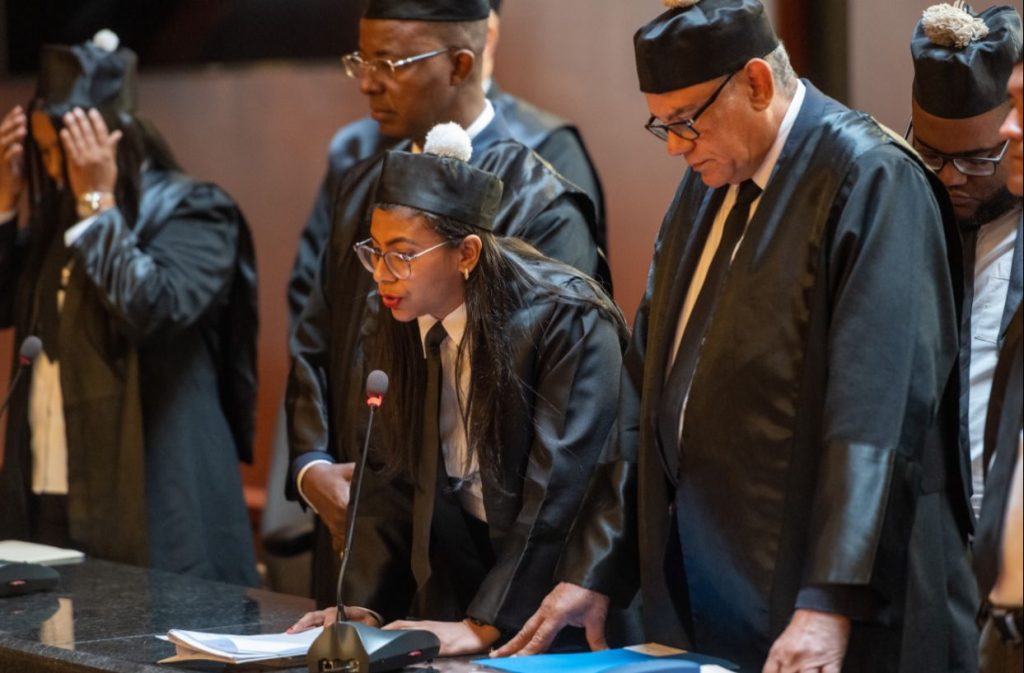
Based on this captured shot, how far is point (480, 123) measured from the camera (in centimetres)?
385

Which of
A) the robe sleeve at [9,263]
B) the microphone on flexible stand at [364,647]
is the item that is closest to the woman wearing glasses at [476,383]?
the microphone on flexible stand at [364,647]

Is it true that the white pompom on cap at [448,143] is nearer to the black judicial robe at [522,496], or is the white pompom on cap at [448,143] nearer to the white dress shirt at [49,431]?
the black judicial robe at [522,496]

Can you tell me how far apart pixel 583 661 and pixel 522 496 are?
0.50 m

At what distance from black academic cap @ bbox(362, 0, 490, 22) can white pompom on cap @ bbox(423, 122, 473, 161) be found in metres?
0.63

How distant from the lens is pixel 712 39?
8.93ft

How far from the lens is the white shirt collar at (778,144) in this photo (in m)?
2.74

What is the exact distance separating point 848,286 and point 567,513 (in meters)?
0.74

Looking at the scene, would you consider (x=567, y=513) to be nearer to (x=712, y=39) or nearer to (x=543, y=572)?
(x=543, y=572)

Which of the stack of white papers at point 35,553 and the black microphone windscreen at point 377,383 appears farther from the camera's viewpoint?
the stack of white papers at point 35,553

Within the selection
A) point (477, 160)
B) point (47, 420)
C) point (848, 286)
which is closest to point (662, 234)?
point (848, 286)

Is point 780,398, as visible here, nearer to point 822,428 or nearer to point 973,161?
point 822,428

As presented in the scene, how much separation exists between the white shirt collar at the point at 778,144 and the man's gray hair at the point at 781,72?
0.07 ft

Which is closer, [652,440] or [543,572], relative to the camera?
[652,440]

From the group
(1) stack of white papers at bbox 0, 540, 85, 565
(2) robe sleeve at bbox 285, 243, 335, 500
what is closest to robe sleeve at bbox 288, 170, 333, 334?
(2) robe sleeve at bbox 285, 243, 335, 500
